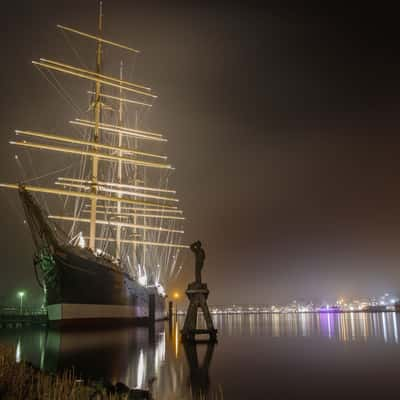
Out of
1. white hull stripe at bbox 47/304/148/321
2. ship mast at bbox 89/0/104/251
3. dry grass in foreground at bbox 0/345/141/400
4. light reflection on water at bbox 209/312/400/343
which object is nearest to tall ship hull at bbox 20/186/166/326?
white hull stripe at bbox 47/304/148/321

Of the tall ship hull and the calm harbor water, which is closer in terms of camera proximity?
the calm harbor water

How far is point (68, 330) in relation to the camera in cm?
2983

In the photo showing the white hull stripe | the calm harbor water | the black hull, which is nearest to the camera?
the calm harbor water

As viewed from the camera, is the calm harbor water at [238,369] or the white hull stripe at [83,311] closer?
the calm harbor water at [238,369]

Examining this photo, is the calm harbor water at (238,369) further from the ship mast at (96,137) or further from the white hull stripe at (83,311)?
the ship mast at (96,137)

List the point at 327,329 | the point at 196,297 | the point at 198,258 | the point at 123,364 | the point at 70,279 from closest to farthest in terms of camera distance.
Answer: the point at 123,364, the point at 196,297, the point at 198,258, the point at 70,279, the point at 327,329

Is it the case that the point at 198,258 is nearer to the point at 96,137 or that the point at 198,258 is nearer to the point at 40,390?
the point at 40,390

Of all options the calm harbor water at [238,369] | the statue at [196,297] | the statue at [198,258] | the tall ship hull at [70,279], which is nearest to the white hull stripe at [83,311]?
the tall ship hull at [70,279]

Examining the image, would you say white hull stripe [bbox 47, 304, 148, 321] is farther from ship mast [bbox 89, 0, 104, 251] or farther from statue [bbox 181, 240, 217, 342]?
statue [bbox 181, 240, 217, 342]

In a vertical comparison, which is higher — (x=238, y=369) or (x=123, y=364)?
(x=123, y=364)

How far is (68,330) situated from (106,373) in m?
19.3

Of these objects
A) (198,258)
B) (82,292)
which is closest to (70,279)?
(82,292)

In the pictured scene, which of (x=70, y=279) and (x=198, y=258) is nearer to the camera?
(x=198, y=258)

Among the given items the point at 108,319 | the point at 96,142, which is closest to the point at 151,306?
the point at 108,319
